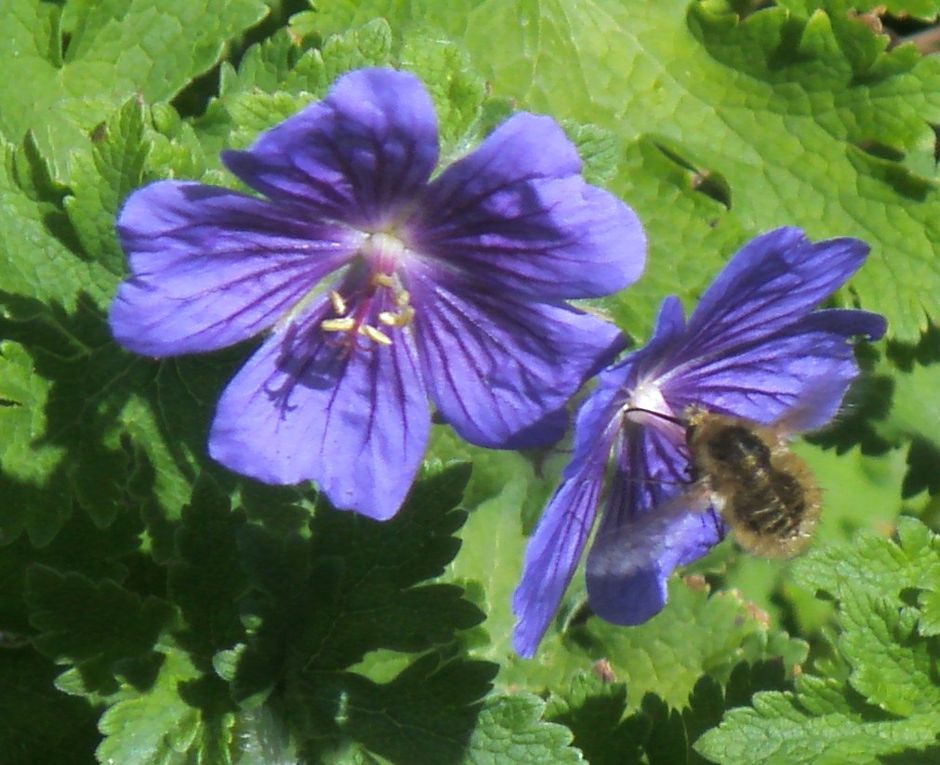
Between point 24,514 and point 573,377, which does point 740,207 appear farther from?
point 24,514

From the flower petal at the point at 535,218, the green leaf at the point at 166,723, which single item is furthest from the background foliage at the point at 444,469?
the flower petal at the point at 535,218

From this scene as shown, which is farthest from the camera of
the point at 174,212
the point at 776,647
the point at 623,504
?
the point at 776,647

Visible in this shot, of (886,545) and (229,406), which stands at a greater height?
(229,406)

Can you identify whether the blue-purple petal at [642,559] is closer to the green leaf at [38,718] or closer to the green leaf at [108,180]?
the green leaf at [108,180]

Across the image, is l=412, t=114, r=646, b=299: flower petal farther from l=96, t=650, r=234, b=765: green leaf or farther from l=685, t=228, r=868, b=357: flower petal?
l=96, t=650, r=234, b=765: green leaf

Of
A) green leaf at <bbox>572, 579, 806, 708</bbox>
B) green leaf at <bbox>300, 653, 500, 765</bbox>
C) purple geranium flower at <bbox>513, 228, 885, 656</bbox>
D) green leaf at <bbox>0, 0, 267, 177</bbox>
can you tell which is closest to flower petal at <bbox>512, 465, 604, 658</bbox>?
purple geranium flower at <bbox>513, 228, 885, 656</bbox>

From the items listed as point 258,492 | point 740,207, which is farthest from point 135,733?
point 740,207

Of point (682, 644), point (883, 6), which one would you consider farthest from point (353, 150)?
point (682, 644)
